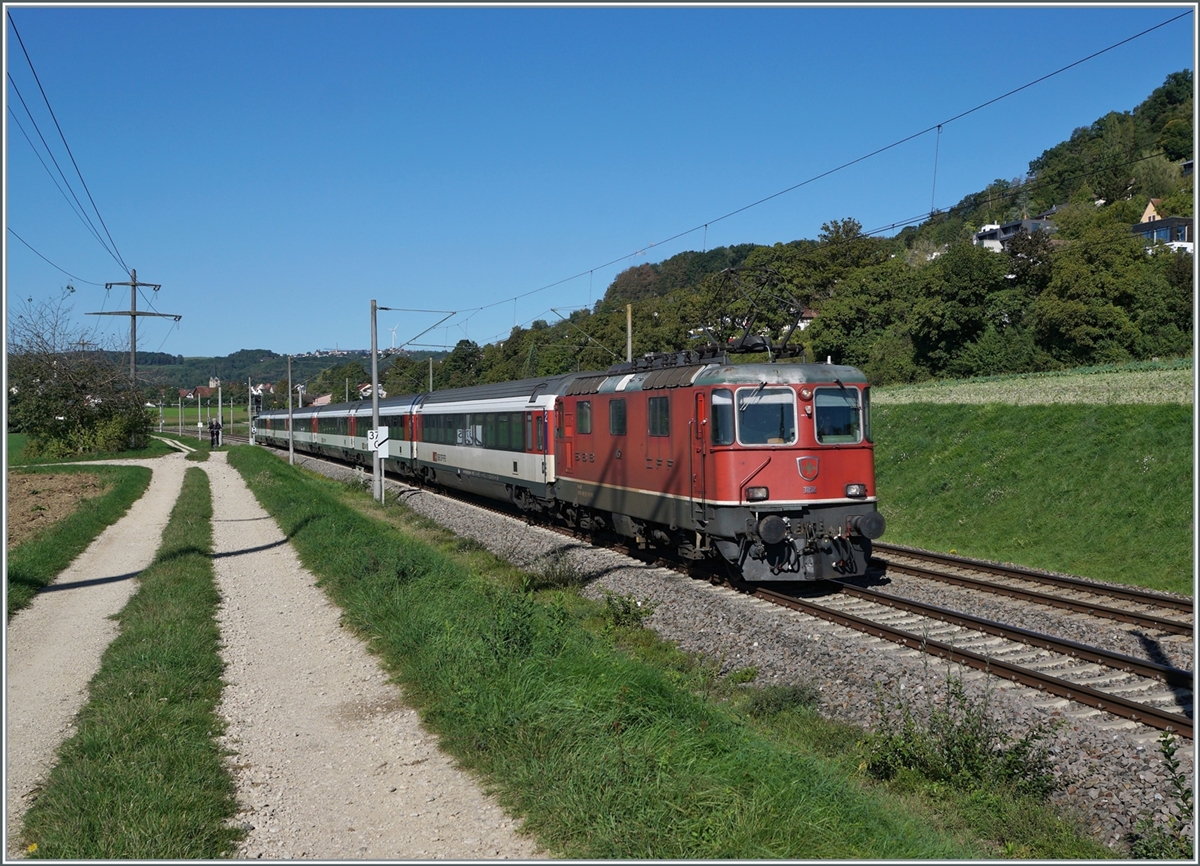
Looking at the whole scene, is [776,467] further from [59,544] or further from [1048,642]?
[59,544]

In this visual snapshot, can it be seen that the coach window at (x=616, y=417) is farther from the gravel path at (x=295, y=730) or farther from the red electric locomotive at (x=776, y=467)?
the gravel path at (x=295, y=730)

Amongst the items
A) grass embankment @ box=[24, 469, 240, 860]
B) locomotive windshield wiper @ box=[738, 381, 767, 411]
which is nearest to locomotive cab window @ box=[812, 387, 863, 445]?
locomotive windshield wiper @ box=[738, 381, 767, 411]

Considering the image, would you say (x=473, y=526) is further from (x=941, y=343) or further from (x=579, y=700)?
(x=941, y=343)

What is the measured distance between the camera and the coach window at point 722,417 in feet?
43.8

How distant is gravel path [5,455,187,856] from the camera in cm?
711

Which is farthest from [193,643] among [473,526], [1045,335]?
[1045,335]

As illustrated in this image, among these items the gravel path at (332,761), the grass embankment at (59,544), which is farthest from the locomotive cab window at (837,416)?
the grass embankment at (59,544)

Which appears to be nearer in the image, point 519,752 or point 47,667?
point 519,752

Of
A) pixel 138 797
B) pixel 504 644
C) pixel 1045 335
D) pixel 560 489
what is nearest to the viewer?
pixel 138 797

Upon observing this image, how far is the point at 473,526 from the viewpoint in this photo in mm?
23641

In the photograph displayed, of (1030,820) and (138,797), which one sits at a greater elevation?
(138,797)

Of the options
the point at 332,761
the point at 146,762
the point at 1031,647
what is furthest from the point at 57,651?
the point at 1031,647

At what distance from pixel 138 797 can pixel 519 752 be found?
2.52m

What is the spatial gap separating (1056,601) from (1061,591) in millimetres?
1376
